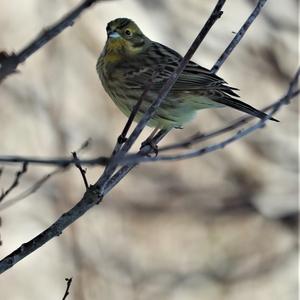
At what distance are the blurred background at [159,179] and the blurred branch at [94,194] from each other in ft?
17.7

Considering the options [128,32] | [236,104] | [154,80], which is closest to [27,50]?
[154,80]

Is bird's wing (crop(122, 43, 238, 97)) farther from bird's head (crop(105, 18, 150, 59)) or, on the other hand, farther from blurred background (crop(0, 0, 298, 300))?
blurred background (crop(0, 0, 298, 300))

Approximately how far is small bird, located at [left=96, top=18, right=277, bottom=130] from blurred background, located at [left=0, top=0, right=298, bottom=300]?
3684 mm

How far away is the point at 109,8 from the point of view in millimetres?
9977

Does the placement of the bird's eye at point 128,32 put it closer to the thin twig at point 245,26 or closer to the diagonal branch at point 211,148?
the thin twig at point 245,26

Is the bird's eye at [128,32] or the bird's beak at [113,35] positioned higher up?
the bird's eye at [128,32]

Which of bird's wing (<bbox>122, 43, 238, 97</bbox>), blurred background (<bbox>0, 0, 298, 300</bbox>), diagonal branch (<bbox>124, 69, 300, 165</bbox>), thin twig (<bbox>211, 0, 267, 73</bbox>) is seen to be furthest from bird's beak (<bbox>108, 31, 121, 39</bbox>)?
blurred background (<bbox>0, 0, 298, 300</bbox>)

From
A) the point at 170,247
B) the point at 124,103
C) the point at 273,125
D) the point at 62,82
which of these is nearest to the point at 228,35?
the point at 273,125

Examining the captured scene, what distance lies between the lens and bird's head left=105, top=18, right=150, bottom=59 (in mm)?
5715

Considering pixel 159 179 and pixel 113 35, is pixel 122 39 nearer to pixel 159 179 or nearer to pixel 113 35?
pixel 113 35

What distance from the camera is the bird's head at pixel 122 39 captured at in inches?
225

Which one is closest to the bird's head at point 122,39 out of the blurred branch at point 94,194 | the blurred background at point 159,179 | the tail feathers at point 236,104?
the tail feathers at point 236,104

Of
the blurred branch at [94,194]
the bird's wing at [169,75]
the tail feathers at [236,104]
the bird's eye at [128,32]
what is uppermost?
the bird's eye at [128,32]

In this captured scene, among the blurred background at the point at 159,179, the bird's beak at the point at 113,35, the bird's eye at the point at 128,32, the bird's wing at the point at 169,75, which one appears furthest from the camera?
the blurred background at the point at 159,179
